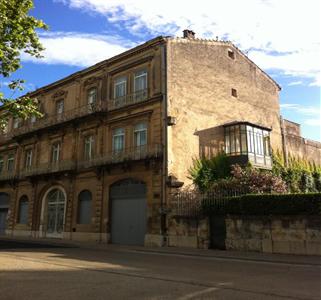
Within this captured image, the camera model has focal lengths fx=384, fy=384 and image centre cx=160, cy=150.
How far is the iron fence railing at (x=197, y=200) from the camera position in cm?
1908

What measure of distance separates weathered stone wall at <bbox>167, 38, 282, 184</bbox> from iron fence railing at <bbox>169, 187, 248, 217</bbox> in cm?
189

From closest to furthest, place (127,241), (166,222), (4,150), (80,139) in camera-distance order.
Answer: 1. (166,222)
2. (127,241)
3. (80,139)
4. (4,150)

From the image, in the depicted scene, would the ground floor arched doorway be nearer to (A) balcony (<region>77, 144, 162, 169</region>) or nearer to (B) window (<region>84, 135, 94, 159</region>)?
(B) window (<region>84, 135, 94, 159</region>)

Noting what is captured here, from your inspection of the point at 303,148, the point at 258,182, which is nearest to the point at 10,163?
the point at 258,182

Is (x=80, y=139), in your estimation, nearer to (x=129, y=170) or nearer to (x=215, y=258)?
(x=129, y=170)

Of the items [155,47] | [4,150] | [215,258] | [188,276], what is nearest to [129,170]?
[155,47]

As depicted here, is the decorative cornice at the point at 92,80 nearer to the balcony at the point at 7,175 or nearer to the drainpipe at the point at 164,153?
the drainpipe at the point at 164,153

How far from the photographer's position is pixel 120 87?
88.0ft

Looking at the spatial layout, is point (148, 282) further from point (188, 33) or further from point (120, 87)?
point (188, 33)

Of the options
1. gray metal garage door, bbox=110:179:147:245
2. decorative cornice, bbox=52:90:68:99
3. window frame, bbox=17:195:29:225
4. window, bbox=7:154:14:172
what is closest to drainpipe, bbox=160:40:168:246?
gray metal garage door, bbox=110:179:147:245

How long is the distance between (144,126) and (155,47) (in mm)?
5181

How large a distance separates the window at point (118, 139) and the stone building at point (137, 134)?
0.07 m

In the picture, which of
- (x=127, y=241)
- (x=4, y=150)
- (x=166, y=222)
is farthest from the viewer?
A: (x=4, y=150)

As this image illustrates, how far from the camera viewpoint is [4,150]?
36.6 m
